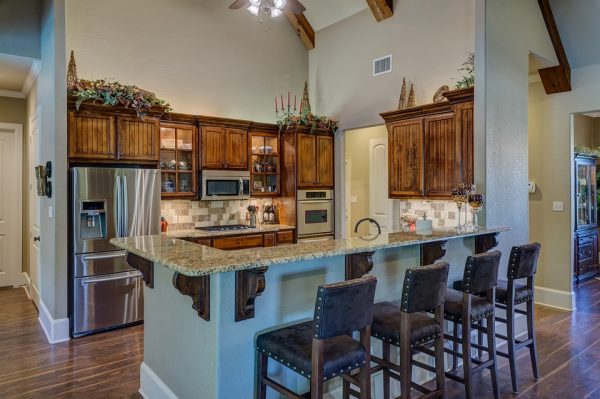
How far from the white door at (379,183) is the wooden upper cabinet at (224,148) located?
2.34 metres

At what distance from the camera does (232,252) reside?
220 centimetres

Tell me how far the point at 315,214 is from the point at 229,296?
13.4ft

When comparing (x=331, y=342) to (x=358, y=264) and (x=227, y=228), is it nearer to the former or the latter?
(x=358, y=264)

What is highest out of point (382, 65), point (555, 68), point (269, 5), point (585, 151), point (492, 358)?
point (269, 5)

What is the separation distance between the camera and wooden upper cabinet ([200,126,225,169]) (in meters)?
5.38

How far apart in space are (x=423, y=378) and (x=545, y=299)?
322 cm

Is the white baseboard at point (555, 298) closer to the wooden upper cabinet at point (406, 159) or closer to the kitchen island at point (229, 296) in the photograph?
the wooden upper cabinet at point (406, 159)

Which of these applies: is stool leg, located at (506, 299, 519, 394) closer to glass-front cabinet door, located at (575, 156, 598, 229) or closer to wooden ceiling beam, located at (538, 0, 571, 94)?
wooden ceiling beam, located at (538, 0, 571, 94)

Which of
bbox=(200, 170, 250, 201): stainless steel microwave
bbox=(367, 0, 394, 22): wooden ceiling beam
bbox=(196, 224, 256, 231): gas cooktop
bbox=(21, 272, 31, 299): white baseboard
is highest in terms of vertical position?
bbox=(367, 0, 394, 22): wooden ceiling beam

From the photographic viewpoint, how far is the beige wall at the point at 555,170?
16.7ft

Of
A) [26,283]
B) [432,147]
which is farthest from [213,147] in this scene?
[26,283]

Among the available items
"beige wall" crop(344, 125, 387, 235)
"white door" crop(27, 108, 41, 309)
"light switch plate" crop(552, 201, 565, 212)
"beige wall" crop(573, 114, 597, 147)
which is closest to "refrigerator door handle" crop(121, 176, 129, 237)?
"white door" crop(27, 108, 41, 309)

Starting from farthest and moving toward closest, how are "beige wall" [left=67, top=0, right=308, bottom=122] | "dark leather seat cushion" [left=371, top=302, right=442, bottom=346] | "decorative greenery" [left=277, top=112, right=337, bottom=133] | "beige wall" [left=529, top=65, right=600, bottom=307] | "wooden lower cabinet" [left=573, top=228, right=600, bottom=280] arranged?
"wooden lower cabinet" [left=573, top=228, right=600, bottom=280]
"decorative greenery" [left=277, top=112, right=337, bottom=133]
"beige wall" [left=529, top=65, right=600, bottom=307]
"beige wall" [left=67, top=0, right=308, bottom=122]
"dark leather seat cushion" [left=371, top=302, right=442, bottom=346]

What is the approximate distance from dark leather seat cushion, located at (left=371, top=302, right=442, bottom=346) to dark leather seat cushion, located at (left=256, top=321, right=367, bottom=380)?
1.25ft
